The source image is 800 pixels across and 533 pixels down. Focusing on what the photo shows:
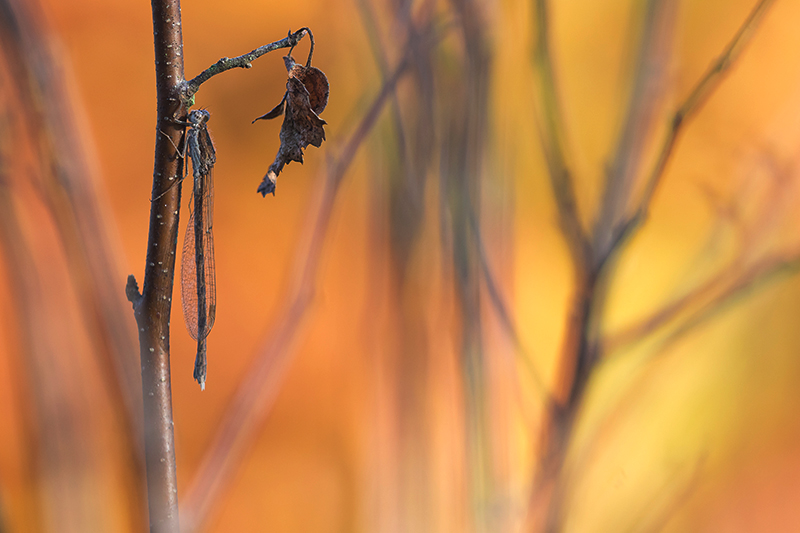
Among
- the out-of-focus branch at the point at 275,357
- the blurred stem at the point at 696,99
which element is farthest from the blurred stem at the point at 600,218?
the out-of-focus branch at the point at 275,357

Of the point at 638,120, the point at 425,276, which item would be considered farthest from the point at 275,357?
the point at 638,120

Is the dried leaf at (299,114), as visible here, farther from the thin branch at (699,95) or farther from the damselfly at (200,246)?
the thin branch at (699,95)

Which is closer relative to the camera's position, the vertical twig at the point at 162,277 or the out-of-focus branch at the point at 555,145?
the vertical twig at the point at 162,277

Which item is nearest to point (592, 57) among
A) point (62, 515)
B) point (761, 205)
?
point (761, 205)

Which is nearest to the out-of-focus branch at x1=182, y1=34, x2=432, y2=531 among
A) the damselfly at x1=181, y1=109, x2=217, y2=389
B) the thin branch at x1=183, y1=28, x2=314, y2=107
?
the damselfly at x1=181, y1=109, x2=217, y2=389

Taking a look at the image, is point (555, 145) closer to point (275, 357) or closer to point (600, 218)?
point (600, 218)

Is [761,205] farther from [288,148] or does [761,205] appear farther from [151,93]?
[151,93]
